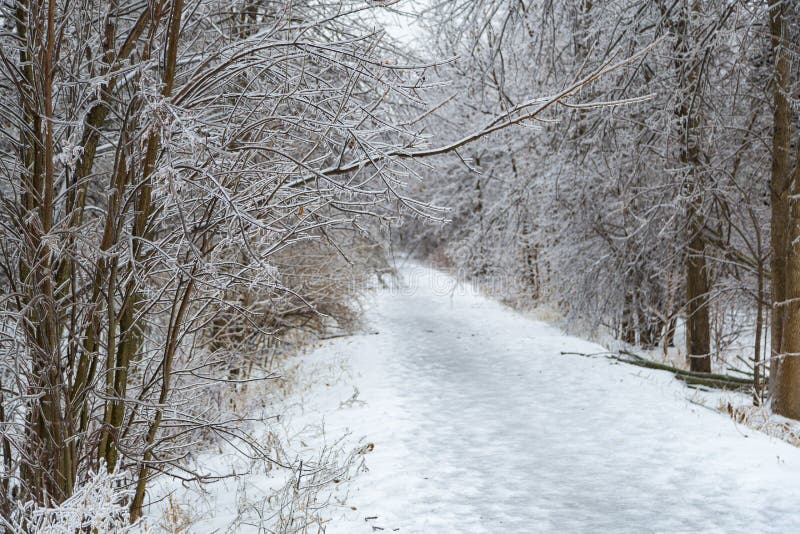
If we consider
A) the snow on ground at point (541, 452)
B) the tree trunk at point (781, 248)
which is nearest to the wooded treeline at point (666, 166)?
the tree trunk at point (781, 248)

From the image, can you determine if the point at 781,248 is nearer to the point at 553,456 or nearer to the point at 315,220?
the point at 553,456

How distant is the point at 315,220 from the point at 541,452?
11.1 ft

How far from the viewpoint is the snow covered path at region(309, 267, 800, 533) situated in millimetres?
4148

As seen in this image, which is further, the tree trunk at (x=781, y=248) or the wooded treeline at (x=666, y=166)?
the wooded treeline at (x=666, y=166)

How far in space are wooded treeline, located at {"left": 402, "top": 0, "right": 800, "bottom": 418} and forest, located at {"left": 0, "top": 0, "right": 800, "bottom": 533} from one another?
0.07 m

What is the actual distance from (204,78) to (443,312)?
650 inches

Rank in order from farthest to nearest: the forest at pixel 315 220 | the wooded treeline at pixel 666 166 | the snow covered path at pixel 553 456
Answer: the wooded treeline at pixel 666 166, the snow covered path at pixel 553 456, the forest at pixel 315 220

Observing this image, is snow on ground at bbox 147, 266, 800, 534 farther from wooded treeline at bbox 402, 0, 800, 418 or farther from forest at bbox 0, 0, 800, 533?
wooded treeline at bbox 402, 0, 800, 418

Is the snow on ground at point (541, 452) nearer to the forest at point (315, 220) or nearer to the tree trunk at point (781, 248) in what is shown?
the forest at point (315, 220)

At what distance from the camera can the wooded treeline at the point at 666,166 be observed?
6.89 meters

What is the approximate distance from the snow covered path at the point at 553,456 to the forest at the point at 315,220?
0.09 metres

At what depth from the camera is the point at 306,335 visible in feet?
41.2

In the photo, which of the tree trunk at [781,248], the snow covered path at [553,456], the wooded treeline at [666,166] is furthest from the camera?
the wooded treeline at [666,166]

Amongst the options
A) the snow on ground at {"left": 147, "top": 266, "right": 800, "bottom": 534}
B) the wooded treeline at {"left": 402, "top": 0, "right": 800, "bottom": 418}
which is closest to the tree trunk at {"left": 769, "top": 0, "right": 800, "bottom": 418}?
the wooded treeline at {"left": 402, "top": 0, "right": 800, "bottom": 418}
